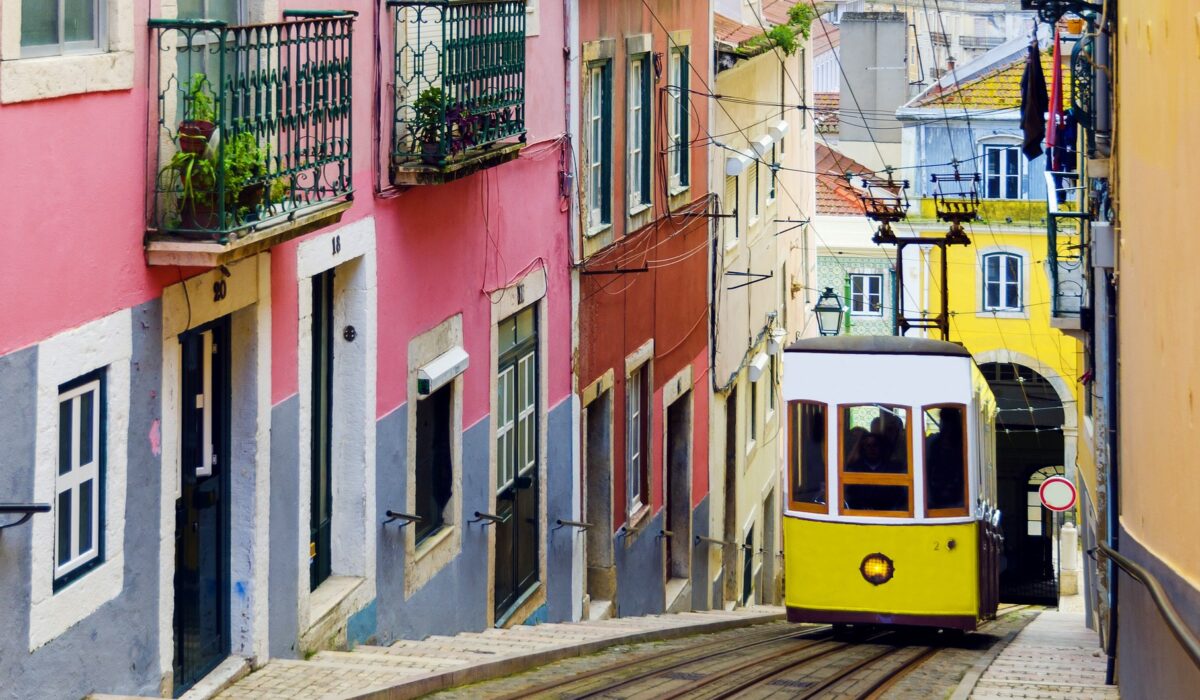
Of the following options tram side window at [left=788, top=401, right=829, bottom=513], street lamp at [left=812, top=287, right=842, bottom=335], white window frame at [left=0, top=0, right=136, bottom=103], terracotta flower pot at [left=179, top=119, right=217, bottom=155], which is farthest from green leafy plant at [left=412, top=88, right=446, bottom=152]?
street lamp at [left=812, top=287, right=842, bottom=335]

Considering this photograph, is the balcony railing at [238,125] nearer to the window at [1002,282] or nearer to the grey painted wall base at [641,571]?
the grey painted wall base at [641,571]

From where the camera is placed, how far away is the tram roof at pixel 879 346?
13.8 meters

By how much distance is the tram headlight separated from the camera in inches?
542

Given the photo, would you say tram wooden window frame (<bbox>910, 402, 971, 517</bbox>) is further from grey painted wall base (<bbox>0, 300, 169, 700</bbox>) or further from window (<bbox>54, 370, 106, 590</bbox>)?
window (<bbox>54, 370, 106, 590</bbox>)

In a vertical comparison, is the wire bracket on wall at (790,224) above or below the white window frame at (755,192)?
below

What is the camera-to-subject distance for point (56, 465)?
23.7ft

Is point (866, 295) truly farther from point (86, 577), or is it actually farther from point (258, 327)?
point (86, 577)

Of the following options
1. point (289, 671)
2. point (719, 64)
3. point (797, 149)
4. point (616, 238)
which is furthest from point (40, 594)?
point (797, 149)

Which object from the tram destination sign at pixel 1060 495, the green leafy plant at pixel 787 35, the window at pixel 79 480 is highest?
the green leafy plant at pixel 787 35

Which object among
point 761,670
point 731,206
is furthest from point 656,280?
point 761,670

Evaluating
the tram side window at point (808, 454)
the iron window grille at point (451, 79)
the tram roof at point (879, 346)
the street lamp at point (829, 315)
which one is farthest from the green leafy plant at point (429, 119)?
the street lamp at point (829, 315)

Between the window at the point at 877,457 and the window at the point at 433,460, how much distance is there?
3078 millimetres

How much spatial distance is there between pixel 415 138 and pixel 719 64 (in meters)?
11.2

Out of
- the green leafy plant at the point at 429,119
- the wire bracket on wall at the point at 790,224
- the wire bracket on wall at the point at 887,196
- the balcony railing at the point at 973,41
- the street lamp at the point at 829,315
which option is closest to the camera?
the green leafy plant at the point at 429,119
